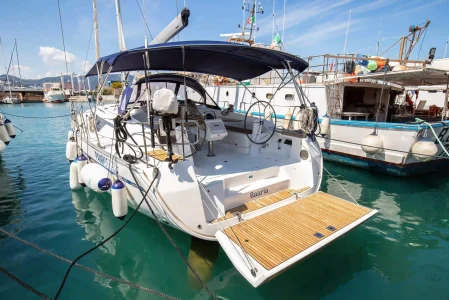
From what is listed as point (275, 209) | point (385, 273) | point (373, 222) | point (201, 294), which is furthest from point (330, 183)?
point (201, 294)

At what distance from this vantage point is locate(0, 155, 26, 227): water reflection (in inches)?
193

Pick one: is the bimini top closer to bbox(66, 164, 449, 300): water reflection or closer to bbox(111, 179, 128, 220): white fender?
bbox(111, 179, 128, 220): white fender

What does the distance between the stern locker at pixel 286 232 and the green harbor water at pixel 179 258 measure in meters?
0.61

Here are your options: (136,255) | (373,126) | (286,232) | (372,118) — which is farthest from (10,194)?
(372,118)

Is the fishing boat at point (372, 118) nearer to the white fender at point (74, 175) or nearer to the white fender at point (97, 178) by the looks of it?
the white fender at point (97, 178)

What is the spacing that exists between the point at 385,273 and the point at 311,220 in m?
Result: 1.43

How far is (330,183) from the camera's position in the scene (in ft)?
23.4

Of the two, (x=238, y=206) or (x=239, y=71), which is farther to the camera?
(x=239, y=71)

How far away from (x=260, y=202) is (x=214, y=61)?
342cm

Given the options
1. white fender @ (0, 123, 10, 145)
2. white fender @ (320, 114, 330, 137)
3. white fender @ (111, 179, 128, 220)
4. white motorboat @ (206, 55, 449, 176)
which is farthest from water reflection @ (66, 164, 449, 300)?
white fender @ (0, 123, 10, 145)

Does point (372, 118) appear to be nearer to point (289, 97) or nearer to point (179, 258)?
point (289, 97)

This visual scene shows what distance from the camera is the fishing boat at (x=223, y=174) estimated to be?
288cm

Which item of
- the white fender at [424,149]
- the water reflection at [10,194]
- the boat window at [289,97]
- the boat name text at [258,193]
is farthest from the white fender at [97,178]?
the boat window at [289,97]

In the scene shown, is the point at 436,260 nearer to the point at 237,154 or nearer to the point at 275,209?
the point at 275,209
